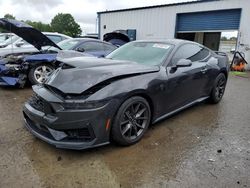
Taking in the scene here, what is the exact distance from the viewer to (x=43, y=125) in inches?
110

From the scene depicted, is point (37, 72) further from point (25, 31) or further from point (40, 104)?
point (40, 104)

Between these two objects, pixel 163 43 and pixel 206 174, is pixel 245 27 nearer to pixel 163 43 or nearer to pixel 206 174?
pixel 163 43

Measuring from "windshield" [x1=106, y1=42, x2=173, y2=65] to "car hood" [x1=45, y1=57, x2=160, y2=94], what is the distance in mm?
396

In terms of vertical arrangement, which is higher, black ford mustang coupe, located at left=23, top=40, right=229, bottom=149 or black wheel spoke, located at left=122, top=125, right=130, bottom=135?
black ford mustang coupe, located at left=23, top=40, right=229, bottom=149

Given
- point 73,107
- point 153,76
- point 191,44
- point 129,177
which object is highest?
point 191,44

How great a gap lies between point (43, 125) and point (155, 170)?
1432 millimetres

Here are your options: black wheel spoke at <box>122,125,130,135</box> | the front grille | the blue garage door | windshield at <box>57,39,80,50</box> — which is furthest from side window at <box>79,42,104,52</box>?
the blue garage door

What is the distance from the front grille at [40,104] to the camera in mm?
2750

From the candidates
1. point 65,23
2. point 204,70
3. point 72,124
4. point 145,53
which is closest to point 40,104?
point 72,124

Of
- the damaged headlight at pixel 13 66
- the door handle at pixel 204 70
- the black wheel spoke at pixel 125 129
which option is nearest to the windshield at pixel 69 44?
the damaged headlight at pixel 13 66

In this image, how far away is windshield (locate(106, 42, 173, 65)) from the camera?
3.70 m

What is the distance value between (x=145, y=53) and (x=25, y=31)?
10.9 ft

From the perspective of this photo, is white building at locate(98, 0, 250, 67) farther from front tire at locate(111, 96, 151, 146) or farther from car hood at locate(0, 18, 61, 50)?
front tire at locate(111, 96, 151, 146)

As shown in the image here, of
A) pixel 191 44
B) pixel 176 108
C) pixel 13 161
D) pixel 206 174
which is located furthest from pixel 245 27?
pixel 13 161
